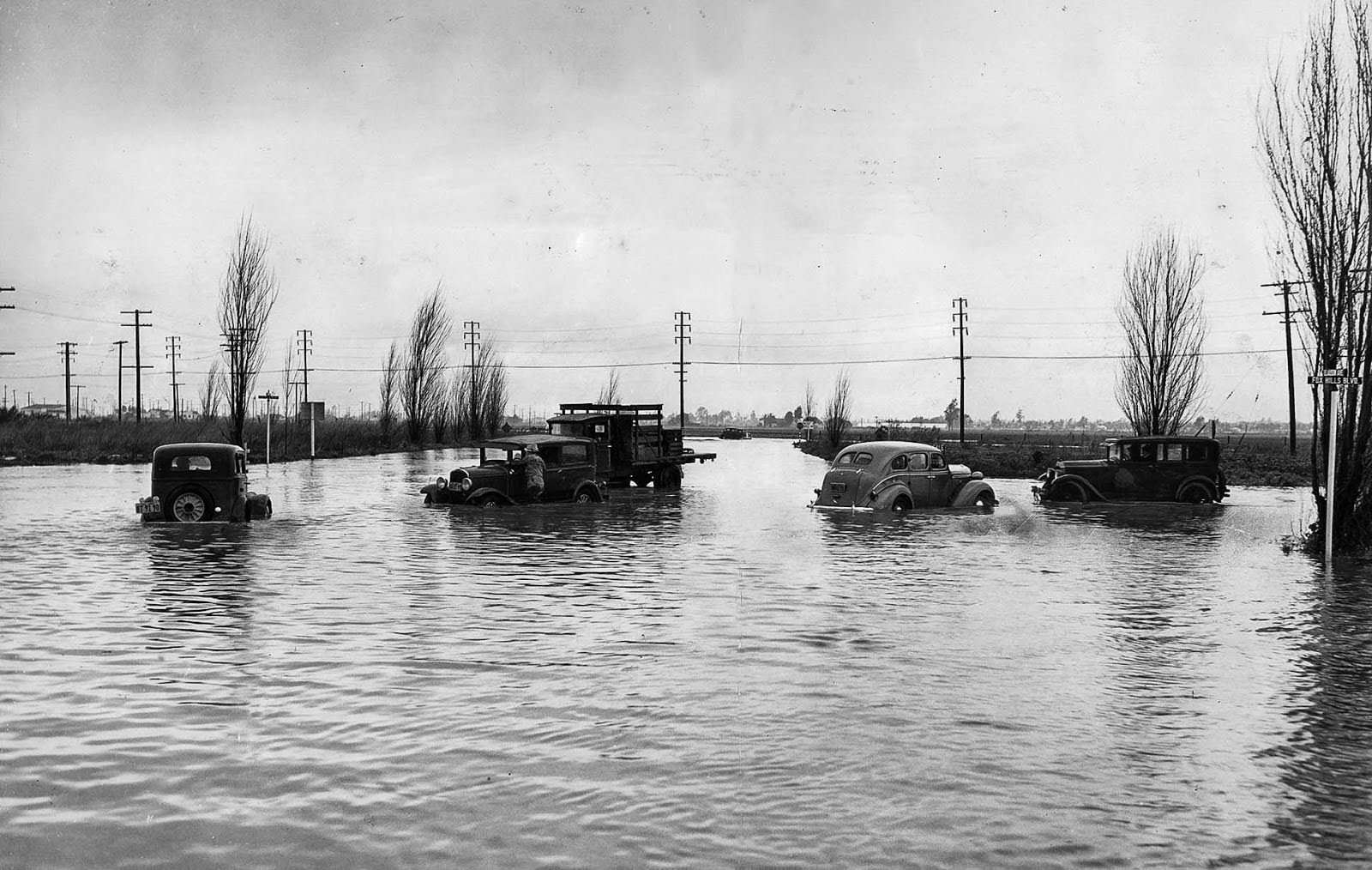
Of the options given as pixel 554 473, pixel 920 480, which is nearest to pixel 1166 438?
pixel 920 480

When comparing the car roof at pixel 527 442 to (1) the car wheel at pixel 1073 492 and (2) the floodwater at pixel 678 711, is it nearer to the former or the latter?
(2) the floodwater at pixel 678 711

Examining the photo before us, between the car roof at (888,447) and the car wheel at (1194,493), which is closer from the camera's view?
the car roof at (888,447)

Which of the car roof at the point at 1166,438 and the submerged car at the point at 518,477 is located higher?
the car roof at the point at 1166,438

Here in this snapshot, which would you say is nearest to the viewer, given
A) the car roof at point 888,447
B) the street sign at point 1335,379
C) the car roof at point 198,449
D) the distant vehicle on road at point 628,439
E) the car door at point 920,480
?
the street sign at point 1335,379

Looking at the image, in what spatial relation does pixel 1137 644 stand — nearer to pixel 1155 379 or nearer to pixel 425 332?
pixel 1155 379

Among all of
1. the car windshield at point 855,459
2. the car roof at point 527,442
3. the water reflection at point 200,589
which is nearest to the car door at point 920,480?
the car windshield at point 855,459

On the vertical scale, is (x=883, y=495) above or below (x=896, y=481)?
below

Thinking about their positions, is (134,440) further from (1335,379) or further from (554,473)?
(1335,379)
